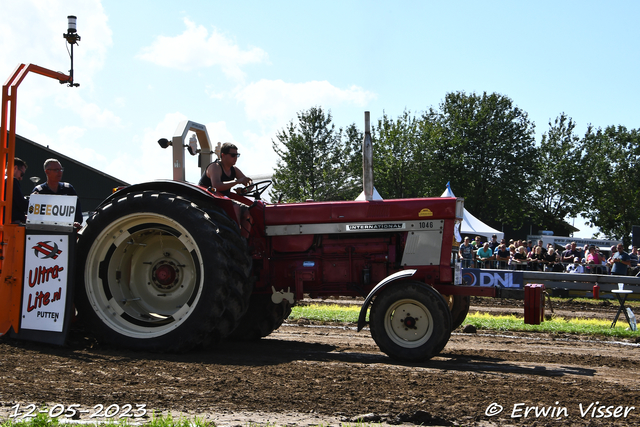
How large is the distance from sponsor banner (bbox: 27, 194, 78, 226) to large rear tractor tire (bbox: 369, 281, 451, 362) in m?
3.21

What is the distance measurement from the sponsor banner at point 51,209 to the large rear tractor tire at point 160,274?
0.25 meters

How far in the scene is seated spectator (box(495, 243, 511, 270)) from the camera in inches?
809

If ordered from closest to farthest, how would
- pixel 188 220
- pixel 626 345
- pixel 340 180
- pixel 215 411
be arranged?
pixel 215 411 < pixel 188 220 < pixel 626 345 < pixel 340 180

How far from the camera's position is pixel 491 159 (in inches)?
1919

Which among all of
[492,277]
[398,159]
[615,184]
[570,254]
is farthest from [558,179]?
[492,277]

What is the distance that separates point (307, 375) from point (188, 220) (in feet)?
6.55

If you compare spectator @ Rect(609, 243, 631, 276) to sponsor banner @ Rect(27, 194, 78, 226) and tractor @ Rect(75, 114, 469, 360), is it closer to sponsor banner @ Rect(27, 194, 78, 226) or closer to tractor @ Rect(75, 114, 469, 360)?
tractor @ Rect(75, 114, 469, 360)

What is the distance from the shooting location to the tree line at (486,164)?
138 feet

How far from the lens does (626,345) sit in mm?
7910

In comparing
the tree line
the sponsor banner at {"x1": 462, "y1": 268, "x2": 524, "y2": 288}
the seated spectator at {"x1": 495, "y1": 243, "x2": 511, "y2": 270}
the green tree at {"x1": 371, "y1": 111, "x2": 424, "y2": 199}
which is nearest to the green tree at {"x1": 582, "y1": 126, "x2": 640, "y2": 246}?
the tree line

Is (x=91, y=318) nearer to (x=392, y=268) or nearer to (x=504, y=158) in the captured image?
(x=392, y=268)

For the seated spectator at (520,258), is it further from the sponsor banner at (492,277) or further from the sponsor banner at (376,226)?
the sponsor banner at (376,226)

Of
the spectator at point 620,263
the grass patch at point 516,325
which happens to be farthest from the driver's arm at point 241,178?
the spectator at point 620,263

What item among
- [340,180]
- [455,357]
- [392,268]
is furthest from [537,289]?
[340,180]
